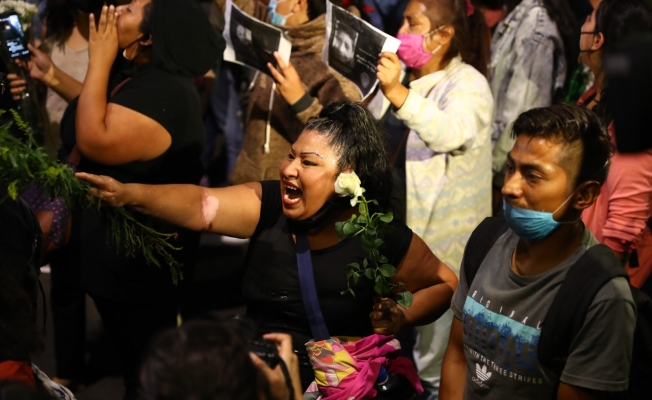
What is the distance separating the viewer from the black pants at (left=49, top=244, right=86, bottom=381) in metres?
3.75

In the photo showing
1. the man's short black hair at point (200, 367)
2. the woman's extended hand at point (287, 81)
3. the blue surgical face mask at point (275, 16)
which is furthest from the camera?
the blue surgical face mask at point (275, 16)

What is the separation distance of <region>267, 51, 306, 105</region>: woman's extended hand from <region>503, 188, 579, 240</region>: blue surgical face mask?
5.46ft

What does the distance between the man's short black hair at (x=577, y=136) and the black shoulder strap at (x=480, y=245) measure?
0.31 m

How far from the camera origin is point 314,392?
2533 millimetres

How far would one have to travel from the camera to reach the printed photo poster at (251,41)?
373 cm

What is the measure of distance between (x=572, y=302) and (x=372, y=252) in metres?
0.65

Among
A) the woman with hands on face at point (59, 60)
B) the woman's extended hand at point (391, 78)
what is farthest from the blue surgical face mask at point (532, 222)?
the woman with hands on face at point (59, 60)

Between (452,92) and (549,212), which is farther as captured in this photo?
(452,92)

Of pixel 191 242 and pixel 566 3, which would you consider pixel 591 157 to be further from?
pixel 566 3

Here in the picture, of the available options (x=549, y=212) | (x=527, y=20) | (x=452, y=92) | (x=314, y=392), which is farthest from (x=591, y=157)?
(x=527, y=20)

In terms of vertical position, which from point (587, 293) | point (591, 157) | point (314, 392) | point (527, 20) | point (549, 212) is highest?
point (527, 20)

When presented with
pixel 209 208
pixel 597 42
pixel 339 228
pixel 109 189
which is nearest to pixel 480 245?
pixel 339 228

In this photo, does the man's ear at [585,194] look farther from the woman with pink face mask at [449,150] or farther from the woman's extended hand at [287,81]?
the woman's extended hand at [287,81]

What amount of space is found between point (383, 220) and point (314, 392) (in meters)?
0.58
